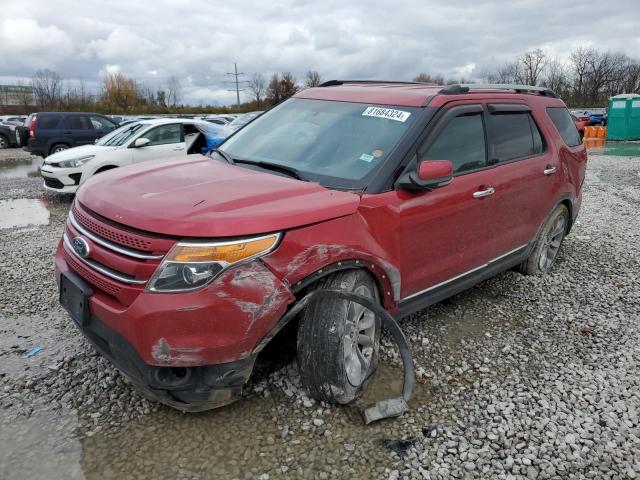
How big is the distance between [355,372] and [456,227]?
1307mm

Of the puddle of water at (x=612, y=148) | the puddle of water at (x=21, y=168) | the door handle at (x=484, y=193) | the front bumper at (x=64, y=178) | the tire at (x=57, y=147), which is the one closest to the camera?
the door handle at (x=484, y=193)

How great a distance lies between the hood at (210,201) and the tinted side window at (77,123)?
14857 millimetres

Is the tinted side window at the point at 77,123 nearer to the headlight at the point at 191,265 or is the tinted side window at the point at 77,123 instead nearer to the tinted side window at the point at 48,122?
the tinted side window at the point at 48,122

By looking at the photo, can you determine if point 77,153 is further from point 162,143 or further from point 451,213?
point 451,213

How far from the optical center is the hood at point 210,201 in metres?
2.41

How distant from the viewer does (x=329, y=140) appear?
3.46 metres

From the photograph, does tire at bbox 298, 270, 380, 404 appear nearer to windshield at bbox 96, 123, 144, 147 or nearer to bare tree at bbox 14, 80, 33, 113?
windshield at bbox 96, 123, 144, 147

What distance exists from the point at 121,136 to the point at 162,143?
804mm

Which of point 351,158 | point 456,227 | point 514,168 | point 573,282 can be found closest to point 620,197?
point 573,282

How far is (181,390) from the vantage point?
2498 millimetres

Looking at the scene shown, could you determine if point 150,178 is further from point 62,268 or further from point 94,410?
point 94,410

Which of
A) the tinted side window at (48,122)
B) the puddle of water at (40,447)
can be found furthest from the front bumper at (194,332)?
the tinted side window at (48,122)

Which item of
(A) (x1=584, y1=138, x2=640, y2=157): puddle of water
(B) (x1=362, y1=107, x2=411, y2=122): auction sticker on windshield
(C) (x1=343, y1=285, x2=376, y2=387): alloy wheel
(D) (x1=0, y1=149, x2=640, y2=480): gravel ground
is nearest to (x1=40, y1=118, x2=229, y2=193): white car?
(D) (x1=0, y1=149, x2=640, y2=480): gravel ground

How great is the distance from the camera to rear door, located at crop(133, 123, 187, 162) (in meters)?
9.83
